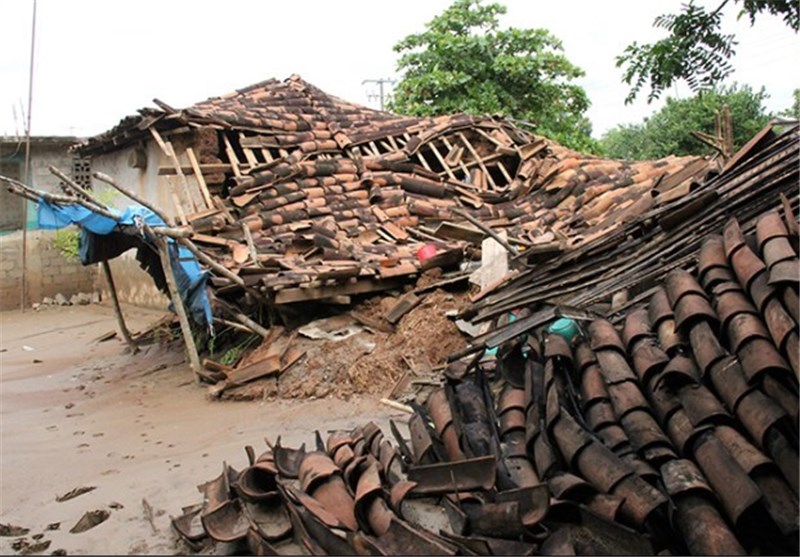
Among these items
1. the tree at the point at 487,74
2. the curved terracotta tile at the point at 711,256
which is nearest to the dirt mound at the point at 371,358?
the curved terracotta tile at the point at 711,256

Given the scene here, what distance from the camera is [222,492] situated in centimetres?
480

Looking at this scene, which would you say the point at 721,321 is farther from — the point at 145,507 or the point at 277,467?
the point at 145,507

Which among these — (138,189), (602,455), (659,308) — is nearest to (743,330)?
(659,308)

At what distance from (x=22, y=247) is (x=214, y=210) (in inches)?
414

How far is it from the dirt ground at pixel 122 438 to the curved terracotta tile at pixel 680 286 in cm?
356

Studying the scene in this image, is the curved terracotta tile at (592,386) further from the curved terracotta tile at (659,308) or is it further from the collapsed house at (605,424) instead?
the curved terracotta tile at (659,308)

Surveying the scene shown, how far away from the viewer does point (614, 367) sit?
159 inches

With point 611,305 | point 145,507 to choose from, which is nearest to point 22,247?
point 145,507

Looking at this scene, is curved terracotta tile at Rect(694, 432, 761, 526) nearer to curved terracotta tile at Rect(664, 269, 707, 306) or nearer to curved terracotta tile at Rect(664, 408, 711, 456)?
curved terracotta tile at Rect(664, 408, 711, 456)

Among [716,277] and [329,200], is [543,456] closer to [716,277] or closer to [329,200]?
[716,277]

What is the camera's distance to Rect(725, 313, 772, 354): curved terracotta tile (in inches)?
135

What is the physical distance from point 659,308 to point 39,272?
18283 millimetres

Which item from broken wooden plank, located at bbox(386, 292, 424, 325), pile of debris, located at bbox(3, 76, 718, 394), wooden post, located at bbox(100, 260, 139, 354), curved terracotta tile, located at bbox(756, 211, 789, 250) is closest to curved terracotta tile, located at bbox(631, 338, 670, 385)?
curved terracotta tile, located at bbox(756, 211, 789, 250)

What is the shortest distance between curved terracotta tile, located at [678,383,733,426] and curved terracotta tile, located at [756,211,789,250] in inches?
35.3
